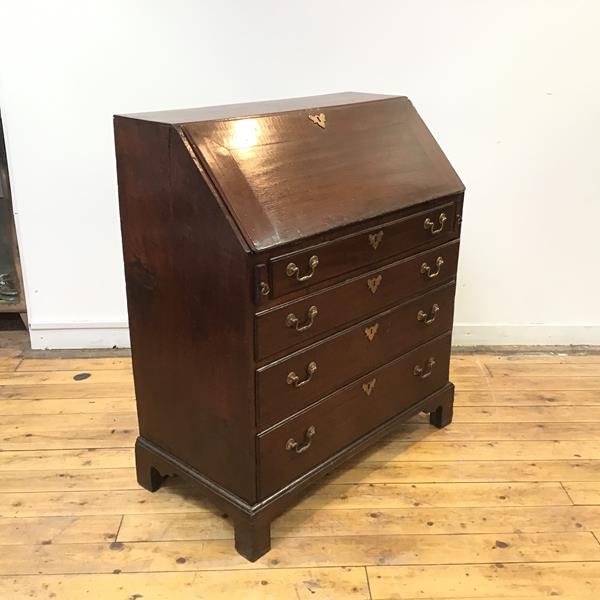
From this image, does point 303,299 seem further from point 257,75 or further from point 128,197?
point 257,75

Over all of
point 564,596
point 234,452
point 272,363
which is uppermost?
point 272,363

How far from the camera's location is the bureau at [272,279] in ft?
5.08

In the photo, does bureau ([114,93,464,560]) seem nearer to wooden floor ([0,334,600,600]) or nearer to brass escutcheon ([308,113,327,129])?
brass escutcheon ([308,113,327,129])

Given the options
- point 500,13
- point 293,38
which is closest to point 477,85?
point 500,13

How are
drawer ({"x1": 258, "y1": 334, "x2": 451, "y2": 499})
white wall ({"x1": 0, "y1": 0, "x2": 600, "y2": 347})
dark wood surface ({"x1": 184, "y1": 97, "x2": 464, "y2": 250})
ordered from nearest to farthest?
dark wood surface ({"x1": 184, "y1": 97, "x2": 464, "y2": 250}) < drawer ({"x1": 258, "y1": 334, "x2": 451, "y2": 499}) < white wall ({"x1": 0, "y1": 0, "x2": 600, "y2": 347})

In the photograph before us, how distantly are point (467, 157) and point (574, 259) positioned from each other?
0.66m

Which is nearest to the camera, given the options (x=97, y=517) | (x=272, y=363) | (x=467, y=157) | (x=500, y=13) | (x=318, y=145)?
(x=272, y=363)

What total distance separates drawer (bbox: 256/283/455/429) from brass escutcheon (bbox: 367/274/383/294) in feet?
0.31

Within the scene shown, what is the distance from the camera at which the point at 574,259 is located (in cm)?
287

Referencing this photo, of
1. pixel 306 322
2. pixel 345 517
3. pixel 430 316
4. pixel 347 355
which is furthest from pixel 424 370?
pixel 306 322

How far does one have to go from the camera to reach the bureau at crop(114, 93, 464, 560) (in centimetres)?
155

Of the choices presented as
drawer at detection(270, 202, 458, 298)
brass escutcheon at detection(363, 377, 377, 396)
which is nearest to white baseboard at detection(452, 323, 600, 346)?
drawer at detection(270, 202, 458, 298)

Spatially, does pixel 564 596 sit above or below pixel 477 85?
below

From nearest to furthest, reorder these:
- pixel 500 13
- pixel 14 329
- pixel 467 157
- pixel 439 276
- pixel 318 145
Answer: pixel 318 145 → pixel 439 276 → pixel 500 13 → pixel 467 157 → pixel 14 329
